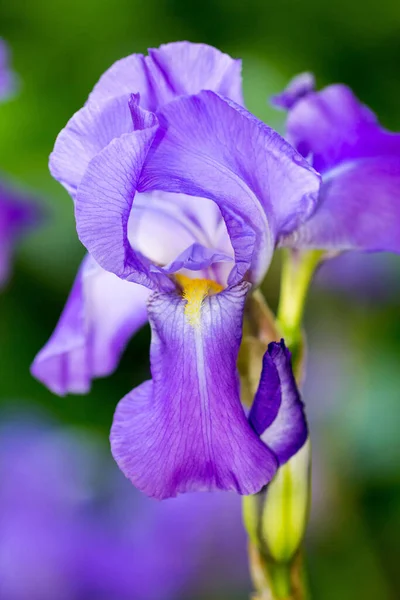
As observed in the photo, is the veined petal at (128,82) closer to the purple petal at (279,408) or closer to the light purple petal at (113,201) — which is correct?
the light purple petal at (113,201)

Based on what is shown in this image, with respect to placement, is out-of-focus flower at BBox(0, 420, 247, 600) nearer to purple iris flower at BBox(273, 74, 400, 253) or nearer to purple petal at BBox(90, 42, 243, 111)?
purple iris flower at BBox(273, 74, 400, 253)

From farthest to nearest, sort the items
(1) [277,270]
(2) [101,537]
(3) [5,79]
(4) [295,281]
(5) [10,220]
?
(1) [277,270]
(5) [10,220]
(2) [101,537]
(3) [5,79]
(4) [295,281]

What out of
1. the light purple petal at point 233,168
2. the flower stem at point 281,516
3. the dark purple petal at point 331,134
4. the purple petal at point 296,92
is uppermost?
the purple petal at point 296,92

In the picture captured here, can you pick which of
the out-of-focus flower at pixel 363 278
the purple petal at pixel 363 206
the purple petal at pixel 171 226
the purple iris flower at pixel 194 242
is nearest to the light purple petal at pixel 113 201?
the purple iris flower at pixel 194 242

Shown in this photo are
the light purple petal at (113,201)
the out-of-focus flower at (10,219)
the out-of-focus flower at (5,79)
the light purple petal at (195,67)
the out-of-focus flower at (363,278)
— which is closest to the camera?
the light purple petal at (113,201)

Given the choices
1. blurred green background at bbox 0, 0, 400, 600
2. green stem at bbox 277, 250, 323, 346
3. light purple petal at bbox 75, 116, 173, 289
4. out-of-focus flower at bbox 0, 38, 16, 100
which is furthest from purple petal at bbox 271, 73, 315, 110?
blurred green background at bbox 0, 0, 400, 600

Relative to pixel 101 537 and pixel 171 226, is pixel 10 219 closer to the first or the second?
pixel 101 537

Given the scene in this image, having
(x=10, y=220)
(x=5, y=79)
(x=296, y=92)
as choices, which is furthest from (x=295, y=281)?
(x=10, y=220)
